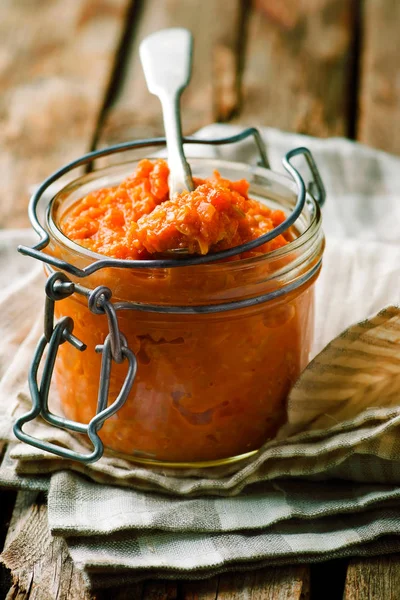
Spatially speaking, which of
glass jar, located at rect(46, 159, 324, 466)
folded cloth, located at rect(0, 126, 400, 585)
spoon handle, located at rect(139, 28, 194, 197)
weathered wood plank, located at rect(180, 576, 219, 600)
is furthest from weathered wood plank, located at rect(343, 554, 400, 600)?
spoon handle, located at rect(139, 28, 194, 197)

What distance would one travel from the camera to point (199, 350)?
52.3 inches

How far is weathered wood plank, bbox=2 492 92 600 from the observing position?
1.20m

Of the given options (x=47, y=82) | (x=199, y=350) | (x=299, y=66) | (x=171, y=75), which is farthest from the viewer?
(x=299, y=66)

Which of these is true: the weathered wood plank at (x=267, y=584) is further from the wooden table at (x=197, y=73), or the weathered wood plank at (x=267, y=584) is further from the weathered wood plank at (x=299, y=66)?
the weathered wood plank at (x=299, y=66)

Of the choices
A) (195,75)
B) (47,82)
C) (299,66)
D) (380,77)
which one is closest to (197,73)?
(195,75)

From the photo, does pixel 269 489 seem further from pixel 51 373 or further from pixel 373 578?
pixel 51 373

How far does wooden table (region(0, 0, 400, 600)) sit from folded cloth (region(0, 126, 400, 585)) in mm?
990

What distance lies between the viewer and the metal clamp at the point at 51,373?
1233 millimetres

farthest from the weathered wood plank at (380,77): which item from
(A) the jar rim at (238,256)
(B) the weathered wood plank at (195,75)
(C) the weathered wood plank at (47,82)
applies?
(A) the jar rim at (238,256)

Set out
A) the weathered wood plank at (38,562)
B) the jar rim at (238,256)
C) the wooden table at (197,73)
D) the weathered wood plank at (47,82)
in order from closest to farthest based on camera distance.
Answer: the weathered wood plank at (38,562), the jar rim at (238,256), the weathered wood plank at (47,82), the wooden table at (197,73)

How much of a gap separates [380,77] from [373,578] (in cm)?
214

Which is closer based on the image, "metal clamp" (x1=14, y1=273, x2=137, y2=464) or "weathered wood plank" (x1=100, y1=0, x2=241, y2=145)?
"metal clamp" (x1=14, y1=273, x2=137, y2=464)

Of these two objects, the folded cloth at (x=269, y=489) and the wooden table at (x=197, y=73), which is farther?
the wooden table at (x=197, y=73)

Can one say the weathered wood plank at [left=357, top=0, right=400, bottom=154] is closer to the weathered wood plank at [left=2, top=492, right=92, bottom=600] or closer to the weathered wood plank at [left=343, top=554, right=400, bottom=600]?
the weathered wood plank at [left=343, top=554, right=400, bottom=600]
